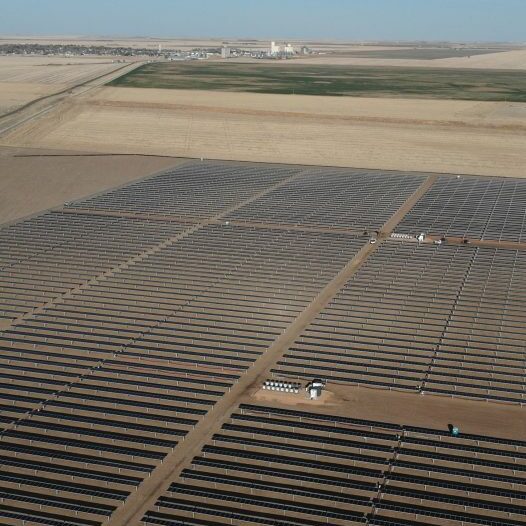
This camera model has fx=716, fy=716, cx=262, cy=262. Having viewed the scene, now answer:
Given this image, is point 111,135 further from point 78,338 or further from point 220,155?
→ point 78,338

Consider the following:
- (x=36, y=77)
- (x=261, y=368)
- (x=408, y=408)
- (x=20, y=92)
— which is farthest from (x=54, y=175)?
(x=36, y=77)

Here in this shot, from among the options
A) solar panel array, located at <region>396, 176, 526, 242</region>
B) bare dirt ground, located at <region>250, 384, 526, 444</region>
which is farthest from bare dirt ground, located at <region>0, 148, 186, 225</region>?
bare dirt ground, located at <region>250, 384, 526, 444</region>

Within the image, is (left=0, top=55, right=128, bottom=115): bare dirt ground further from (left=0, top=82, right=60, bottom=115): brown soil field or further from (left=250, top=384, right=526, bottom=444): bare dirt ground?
(left=250, top=384, right=526, bottom=444): bare dirt ground

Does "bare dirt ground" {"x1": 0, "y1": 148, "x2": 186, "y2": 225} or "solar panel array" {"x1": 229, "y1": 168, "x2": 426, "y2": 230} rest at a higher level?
"bare dirt ground" {"x1": 0, "y1": 148, "x2": 186, "y2": 225}

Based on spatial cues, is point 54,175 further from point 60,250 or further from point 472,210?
point 472,210

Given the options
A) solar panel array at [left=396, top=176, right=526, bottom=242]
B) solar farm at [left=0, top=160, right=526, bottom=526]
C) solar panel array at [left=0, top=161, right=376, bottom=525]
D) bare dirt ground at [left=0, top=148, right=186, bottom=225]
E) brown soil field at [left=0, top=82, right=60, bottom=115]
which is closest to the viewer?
solar farm at [left=0, top=160, right=526, bottom=526]

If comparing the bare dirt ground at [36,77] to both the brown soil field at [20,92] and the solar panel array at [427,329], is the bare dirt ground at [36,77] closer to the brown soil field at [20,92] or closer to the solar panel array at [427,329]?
the brown soil field at [20,92]
